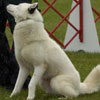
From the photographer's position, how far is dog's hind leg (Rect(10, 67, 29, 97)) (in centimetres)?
515

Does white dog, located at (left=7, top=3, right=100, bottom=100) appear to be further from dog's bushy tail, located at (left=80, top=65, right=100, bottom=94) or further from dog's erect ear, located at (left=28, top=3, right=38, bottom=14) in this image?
dog's bushy tail, located at (left=80, top=65, right=100, bottom=94)

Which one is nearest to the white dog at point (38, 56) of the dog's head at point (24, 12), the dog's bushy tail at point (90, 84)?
the dog's head at point (24, 12)

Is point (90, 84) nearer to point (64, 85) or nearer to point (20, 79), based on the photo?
point (64, 85)

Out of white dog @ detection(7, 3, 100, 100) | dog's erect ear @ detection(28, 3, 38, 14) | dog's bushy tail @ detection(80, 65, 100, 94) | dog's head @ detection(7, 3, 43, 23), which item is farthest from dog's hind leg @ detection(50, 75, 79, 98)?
dog's erect ear @ detection(28, 3, 38, 14)

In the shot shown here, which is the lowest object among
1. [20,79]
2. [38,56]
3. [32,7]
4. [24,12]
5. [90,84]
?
[20,79]

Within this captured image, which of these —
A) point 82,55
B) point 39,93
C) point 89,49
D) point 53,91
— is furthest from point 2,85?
point 89,49

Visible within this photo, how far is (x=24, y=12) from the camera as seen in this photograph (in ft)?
15.9

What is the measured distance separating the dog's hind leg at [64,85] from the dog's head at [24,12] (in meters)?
0.79

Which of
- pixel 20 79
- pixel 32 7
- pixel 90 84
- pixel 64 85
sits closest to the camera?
pixel 32 7

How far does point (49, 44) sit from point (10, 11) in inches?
24.4

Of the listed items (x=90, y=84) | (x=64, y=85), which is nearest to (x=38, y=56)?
(x=64, y=85)

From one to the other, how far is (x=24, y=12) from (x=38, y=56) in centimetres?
55

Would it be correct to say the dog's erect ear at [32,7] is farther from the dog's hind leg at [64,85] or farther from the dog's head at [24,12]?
the dog's hind leg at [64,85]

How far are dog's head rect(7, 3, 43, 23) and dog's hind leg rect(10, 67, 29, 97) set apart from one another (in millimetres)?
668
